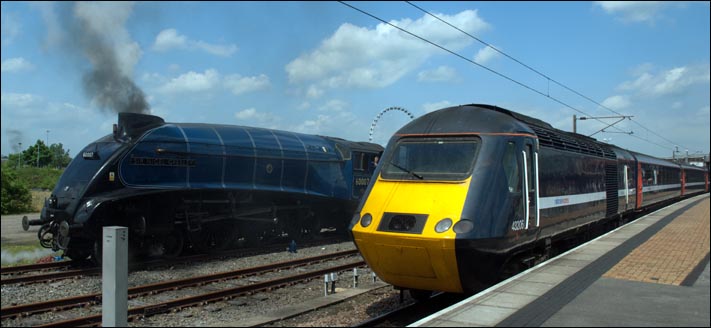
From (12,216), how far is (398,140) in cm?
2377

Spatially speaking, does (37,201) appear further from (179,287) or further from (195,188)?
(179,287)

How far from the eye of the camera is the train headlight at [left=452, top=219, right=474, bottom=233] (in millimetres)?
6362

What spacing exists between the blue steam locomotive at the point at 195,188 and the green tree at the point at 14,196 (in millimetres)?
14615

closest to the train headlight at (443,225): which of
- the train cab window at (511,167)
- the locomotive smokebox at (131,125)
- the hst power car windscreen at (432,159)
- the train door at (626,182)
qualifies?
the hst power car windscreen at (432,159)

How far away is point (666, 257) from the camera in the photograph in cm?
877

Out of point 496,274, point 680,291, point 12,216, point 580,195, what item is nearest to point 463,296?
point 496,274

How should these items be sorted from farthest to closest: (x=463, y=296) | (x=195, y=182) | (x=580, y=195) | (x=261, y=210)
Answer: (x=261, y=210)
(x=195, y=182)
(x=580, y=195)
(x=463, y=296)

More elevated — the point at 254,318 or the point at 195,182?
the point at 195,182

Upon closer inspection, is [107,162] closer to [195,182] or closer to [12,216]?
[195,182]

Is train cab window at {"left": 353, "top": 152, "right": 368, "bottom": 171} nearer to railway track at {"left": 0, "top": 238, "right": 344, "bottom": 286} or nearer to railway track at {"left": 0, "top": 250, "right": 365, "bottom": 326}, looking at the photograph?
railway track at {"left": 0, "top": 238, "right": 344, "bottom": 286}

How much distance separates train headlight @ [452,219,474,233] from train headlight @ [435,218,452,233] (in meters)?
0.09

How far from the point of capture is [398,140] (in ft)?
25.7

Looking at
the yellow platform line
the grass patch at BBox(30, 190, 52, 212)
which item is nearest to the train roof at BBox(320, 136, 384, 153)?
the yellow platform line

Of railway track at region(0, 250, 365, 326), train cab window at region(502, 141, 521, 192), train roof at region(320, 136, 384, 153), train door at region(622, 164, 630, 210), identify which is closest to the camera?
train cab window at region(502, 141, 521, 192)
